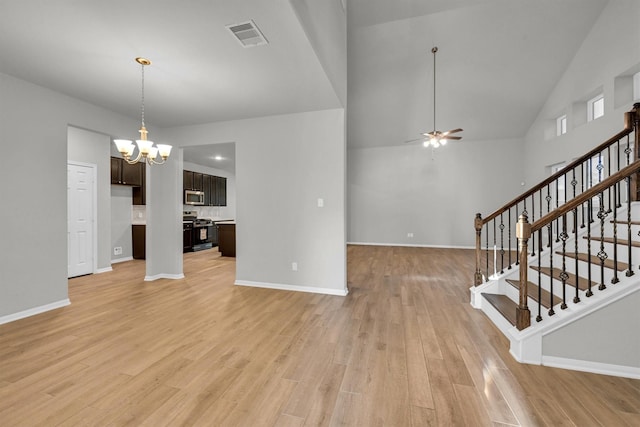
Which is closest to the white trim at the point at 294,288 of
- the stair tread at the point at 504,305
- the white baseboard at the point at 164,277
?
the white baseboard at the point at 164,277

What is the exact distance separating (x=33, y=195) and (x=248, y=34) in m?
3.17

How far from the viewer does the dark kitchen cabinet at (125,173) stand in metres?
5.63

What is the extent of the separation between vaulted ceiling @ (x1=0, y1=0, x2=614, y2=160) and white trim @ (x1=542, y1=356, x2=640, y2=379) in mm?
3213

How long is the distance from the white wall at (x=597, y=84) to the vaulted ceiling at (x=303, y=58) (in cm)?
30

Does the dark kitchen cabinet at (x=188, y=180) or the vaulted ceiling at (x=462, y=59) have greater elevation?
the vaulted ceiling at (x=462, y=59)

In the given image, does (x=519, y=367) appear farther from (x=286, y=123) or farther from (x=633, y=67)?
(x=633, y=67)

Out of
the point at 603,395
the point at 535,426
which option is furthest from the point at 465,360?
the point at 603,395

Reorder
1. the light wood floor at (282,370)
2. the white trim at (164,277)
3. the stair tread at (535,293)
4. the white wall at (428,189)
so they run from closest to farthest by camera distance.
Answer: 1. the light wood floor at (282,370)
2. the stair tread at (535,293)
3. the white trim at (164,277)
4. the white wall at (428,189)

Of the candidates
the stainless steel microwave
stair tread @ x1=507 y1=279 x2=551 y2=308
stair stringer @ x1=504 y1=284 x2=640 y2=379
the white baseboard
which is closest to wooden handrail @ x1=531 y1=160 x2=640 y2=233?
stair stringer @ x1=504 y1=284 x2=640 y2=379

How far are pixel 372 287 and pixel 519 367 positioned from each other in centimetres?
220

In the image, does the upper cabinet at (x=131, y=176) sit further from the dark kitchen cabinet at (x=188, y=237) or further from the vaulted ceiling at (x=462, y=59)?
the vaulted ceiling at (x=462, y=59)

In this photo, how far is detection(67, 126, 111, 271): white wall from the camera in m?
5.02

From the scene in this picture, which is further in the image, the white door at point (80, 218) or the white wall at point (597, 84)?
the white door at point (80, 218)

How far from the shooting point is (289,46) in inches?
90.3
